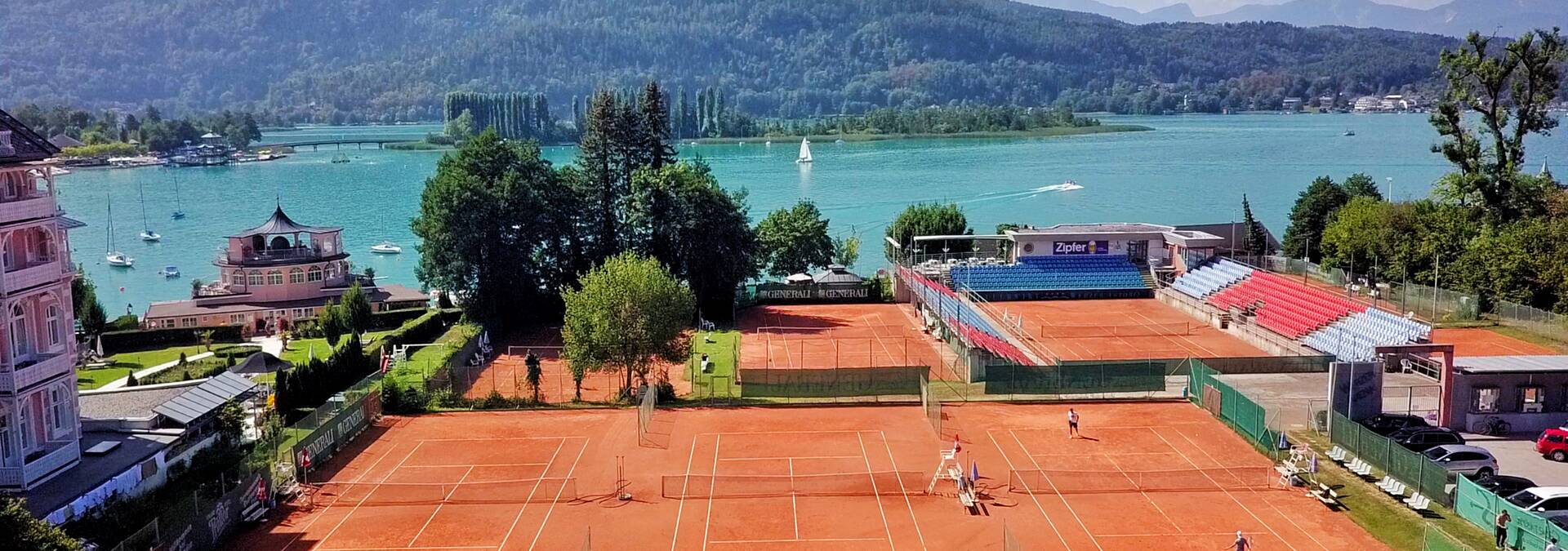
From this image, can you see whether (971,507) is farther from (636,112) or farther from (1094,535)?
(636,112)

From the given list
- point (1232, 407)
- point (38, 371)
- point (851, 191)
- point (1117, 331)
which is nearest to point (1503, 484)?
point (1232, 407)

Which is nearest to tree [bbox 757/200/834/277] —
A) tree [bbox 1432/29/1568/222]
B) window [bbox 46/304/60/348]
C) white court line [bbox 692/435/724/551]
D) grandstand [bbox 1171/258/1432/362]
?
grandstand [bbox 1171/258/1432/362]

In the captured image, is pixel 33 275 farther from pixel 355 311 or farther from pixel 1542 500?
pixel 1542 500

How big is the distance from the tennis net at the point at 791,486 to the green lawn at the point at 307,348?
25079 millimetres

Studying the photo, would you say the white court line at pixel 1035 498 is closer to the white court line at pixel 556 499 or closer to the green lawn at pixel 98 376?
the white court line at pixel 556 499

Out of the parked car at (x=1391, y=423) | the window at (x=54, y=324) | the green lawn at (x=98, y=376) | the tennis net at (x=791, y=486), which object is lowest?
the green lawn at (x=98, y=376)

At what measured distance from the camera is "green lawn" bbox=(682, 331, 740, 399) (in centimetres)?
3928

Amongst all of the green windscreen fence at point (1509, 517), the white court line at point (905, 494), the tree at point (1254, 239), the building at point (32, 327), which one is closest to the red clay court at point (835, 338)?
the white court line at point (905, 494)

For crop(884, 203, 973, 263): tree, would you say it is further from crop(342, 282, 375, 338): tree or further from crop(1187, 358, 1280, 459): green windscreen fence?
crop(342, 282, 375, 338): tree

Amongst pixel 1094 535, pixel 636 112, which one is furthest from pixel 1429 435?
pixel 636 112

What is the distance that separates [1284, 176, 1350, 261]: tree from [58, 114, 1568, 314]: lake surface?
15224 mm

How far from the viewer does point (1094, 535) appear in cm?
2480

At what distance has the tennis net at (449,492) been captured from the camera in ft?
90.0

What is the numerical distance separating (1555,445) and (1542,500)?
24.2 ft
